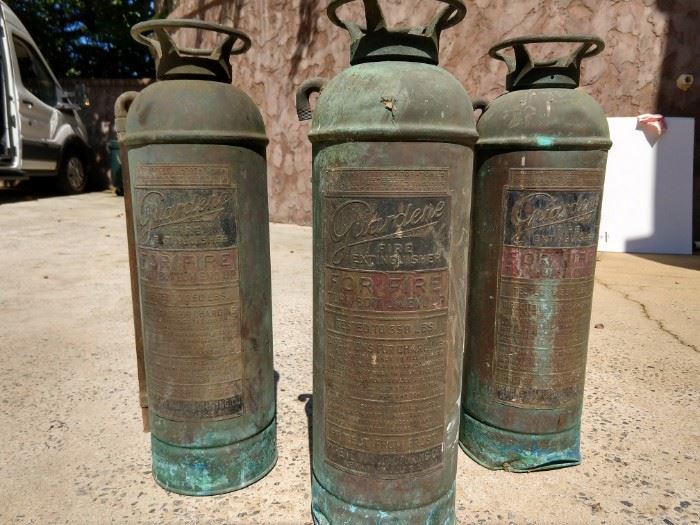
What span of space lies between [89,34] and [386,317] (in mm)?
15420

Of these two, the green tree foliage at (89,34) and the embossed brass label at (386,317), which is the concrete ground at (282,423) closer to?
the embossed brass label at (386,317)

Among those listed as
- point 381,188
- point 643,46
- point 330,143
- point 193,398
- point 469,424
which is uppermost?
point 643,46

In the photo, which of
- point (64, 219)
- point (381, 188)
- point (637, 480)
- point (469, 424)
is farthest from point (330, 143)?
point (64, 219)

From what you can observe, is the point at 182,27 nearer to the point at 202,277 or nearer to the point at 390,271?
the point at 202,277

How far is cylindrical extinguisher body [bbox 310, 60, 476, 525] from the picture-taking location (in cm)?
172

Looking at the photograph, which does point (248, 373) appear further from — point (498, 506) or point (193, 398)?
point (498, 506)

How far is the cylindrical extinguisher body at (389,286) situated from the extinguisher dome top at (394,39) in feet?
0.15

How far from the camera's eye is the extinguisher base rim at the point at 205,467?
7.30 ft

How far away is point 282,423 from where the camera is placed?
9.33 feet

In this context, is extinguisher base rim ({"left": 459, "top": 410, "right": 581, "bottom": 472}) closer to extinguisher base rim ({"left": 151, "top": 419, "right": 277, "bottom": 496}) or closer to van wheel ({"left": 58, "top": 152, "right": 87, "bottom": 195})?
extinguisher base rim ({"left": 151, "top": 419, "right": 277, "bottom": 496})

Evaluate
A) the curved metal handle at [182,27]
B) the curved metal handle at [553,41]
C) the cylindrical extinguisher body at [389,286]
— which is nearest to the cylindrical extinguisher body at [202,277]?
the curved metal handle at [182,27]

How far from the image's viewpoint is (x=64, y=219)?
833 cm

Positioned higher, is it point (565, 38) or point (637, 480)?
point (565, 38)

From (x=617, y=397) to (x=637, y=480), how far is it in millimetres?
836
